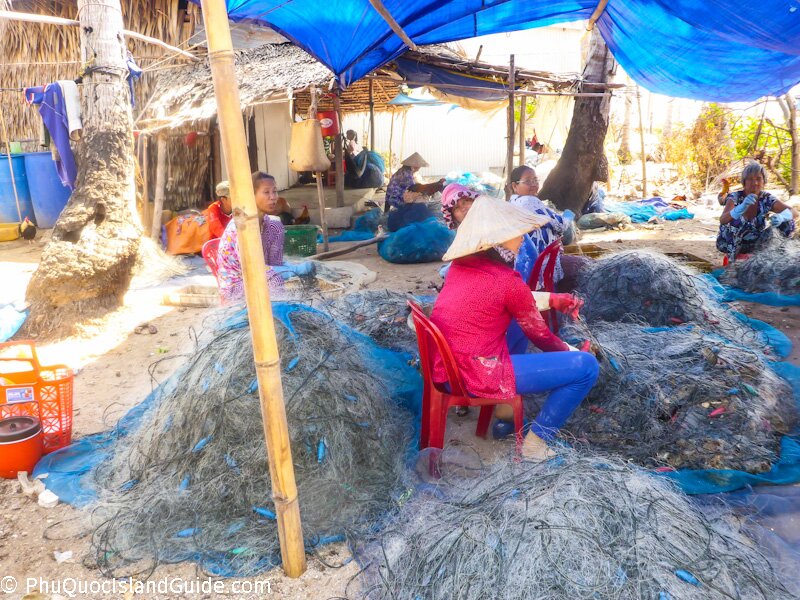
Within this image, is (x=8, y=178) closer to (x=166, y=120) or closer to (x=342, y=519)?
(x=166, y=120)

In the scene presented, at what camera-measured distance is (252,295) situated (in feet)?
6.75

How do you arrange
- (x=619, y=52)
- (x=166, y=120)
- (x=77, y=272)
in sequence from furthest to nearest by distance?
(x=166, y=120) < (x=619, y=52) < (x=77, y=272)

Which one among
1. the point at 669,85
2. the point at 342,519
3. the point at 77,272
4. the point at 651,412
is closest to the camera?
the point at 342,519

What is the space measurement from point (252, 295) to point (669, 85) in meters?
5.67

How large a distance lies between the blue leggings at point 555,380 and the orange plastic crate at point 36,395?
2447 millimetres

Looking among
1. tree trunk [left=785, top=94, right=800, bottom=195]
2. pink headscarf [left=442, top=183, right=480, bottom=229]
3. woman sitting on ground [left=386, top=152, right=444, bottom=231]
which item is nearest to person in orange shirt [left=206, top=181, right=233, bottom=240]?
pink headscarf [left=442, top=183, right=480, bottom=229]

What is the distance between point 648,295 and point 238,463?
149 inches

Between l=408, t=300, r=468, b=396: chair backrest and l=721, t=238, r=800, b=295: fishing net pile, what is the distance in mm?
4329

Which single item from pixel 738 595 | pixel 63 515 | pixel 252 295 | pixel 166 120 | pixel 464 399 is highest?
pixel 166 120

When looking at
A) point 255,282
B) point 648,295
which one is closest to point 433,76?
point 648,295

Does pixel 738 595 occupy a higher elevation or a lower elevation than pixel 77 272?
lower

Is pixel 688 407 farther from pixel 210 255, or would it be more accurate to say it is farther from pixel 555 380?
pixel 210 255

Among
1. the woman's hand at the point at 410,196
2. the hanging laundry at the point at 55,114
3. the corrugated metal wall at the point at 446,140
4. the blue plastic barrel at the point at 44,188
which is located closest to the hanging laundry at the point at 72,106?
the hanging laundry at the point at 55,114

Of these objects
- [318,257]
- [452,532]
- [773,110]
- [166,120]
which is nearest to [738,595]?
[452,532]
